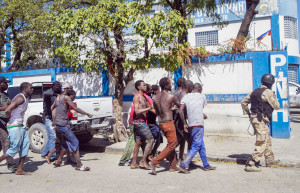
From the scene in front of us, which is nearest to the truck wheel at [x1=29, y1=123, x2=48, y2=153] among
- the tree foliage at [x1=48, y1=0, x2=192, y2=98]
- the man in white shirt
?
the tree foliage at [x1=48, y1=0, x2=192, y2=98]

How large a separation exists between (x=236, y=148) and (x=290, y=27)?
60.7 ft

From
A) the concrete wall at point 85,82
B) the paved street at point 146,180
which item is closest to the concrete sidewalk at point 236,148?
the paved street at point 146,180

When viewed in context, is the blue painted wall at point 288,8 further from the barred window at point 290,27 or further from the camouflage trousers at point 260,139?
the camouflage trousers at point 260,139

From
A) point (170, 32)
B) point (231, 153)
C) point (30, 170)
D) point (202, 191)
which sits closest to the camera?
point (202, 191)

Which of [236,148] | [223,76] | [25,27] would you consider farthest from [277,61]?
[25,27]

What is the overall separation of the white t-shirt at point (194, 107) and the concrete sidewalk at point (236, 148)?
5.05ft

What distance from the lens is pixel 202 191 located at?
4.87 metres

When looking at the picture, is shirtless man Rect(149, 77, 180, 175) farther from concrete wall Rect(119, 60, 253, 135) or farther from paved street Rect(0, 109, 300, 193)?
concrete wall Rect(119, 60, 253, 135)

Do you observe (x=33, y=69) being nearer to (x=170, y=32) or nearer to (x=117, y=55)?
(x=117, y=55)

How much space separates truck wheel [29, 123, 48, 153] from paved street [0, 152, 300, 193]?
5.10 ft

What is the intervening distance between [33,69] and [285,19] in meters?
18.0

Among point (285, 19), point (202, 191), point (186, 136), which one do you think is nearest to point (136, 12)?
point (186, 136)

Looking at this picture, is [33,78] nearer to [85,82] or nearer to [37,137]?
[85,82]

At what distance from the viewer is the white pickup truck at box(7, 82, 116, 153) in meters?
7.76
